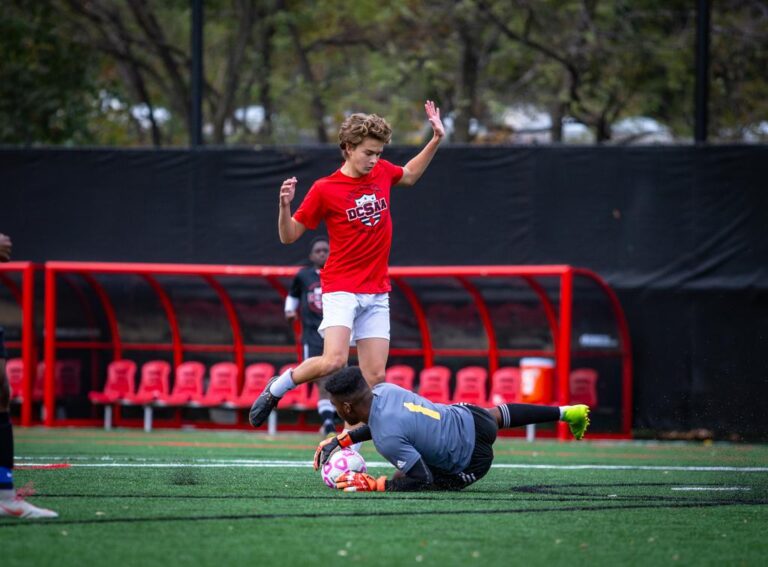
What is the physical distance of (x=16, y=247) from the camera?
51.2 ft

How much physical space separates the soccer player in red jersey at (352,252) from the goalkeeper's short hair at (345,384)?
2.80 feet

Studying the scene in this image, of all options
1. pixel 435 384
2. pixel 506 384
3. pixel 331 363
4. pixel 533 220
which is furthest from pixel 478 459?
pixel 533 220

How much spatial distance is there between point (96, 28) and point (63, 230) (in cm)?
863

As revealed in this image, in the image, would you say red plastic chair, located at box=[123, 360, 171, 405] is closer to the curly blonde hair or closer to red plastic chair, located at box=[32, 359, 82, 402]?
red plastic chair, located at box=[32, 359, 82, 402]

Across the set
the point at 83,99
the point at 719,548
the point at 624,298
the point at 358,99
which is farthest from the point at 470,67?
the point at 719,548

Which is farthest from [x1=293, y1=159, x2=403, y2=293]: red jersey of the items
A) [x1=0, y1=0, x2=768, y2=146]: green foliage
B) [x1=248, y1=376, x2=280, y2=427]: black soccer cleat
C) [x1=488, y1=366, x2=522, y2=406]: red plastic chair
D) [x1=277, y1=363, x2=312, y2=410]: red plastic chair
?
[x1=0, y1=0, x2=768, y2=146]: green foliage

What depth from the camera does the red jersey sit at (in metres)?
7.97

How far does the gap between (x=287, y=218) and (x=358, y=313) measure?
0.79 meters

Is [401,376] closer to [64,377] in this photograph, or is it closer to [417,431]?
[64,377]

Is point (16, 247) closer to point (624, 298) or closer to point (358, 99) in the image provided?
point (624, 298)

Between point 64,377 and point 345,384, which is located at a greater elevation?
point 345,384

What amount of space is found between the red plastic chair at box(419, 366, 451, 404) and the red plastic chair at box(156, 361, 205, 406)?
2.71 meters

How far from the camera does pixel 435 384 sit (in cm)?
1478

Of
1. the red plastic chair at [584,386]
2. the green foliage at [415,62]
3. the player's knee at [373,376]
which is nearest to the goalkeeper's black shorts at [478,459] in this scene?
the player's knee at [373,376]
